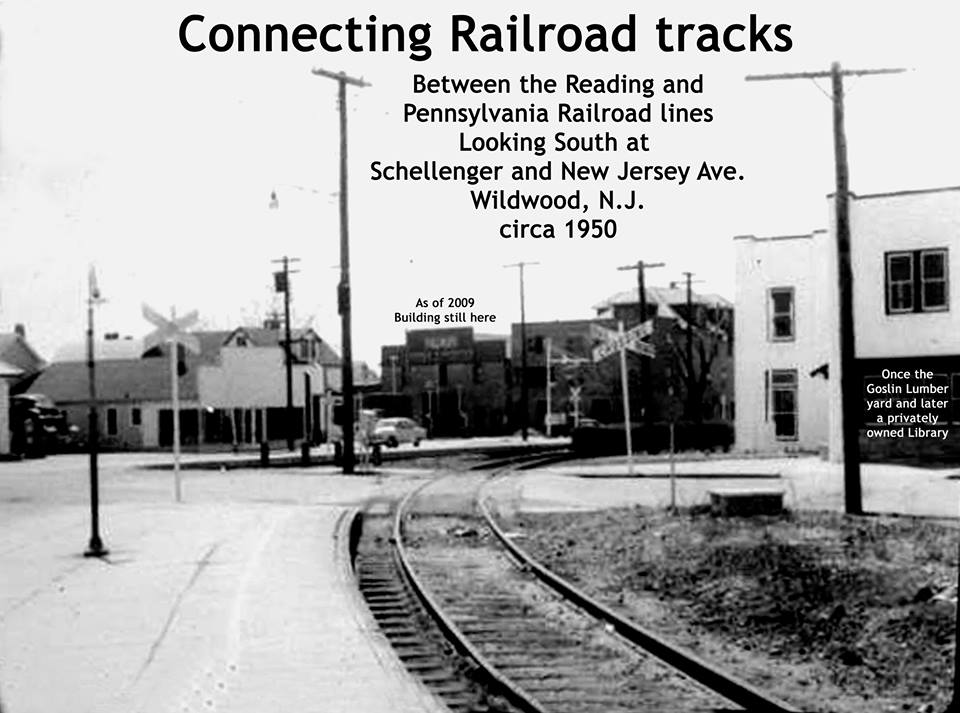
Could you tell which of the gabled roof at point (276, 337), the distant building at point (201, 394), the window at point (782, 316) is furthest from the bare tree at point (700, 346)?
the window at point (782, 316)

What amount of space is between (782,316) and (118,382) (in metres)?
40.6

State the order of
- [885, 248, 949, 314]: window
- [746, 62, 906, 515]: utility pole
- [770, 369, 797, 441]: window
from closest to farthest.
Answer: [746, 62, 906, 515]: utility pole < [885, 248, 949, 314]: window < [770, 369, 797, 441]: window

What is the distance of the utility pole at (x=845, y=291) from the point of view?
17750mm

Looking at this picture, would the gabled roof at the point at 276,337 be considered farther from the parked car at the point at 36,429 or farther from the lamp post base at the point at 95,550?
the lamp post base at the point at 95,550

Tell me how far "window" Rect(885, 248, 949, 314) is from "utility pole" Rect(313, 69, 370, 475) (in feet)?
47.0

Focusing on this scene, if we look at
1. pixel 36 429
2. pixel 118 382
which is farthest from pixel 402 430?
pixel 36 429

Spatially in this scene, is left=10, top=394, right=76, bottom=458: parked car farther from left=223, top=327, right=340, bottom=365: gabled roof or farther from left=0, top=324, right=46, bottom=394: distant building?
left=0, top=324, right=46, bottom=394: distant building

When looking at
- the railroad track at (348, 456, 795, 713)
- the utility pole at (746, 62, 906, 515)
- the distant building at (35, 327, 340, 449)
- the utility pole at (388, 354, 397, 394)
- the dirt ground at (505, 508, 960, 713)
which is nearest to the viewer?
the railroad track at (348, 456, 795, 713)

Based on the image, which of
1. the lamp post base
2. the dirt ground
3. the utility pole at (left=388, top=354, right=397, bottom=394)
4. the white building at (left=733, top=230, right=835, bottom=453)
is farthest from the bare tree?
the lamp post base

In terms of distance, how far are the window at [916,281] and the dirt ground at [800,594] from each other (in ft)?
46.8

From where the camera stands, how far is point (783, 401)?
136ft

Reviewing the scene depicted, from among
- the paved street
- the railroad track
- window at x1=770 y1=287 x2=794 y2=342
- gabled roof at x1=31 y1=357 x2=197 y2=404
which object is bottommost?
the railroad track

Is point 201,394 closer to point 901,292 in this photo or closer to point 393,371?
point 393,371

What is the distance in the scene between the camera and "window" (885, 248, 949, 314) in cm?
2969
